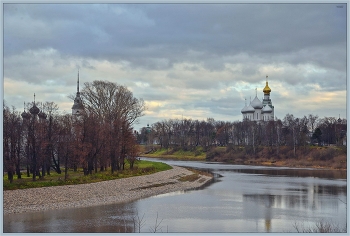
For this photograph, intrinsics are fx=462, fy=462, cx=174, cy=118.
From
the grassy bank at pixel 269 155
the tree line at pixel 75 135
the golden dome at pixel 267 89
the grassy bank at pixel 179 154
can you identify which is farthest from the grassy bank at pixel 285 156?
the golden dome at pixel 267 89

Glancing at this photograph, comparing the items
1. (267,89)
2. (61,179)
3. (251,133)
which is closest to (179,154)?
(251,133)

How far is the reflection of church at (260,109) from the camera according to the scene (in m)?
103

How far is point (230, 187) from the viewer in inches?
1307

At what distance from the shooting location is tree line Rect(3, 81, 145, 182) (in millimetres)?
30156

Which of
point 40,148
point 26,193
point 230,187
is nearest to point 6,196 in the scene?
point 26,193

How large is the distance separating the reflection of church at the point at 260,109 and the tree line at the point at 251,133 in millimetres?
6923

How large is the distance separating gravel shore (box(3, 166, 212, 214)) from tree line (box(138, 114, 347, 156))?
111ft

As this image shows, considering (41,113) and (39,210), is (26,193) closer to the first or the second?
(39,210)

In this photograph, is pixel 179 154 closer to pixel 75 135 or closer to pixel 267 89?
pixel 267 89

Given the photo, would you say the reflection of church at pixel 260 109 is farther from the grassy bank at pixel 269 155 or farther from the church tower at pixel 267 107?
the grassy bank at pixel 269 155

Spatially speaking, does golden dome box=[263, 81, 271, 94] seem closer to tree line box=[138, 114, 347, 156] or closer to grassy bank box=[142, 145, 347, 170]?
tree line box=[138, 114, 347, 156]

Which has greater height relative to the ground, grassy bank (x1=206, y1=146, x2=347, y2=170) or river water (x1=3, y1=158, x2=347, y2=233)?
grassy bank (x1=206, y1=146, x2=347, y2=170)

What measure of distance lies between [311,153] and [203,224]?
44.4 metres

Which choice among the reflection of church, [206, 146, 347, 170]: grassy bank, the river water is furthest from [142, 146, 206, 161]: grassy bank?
the river water
